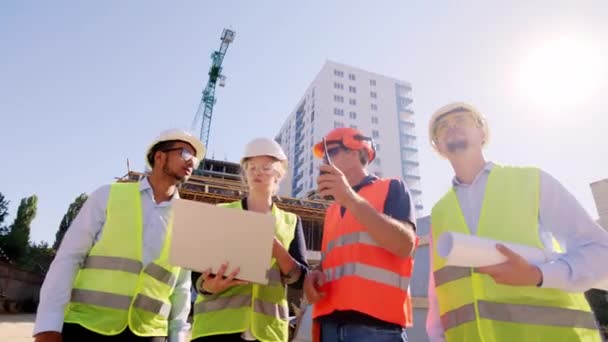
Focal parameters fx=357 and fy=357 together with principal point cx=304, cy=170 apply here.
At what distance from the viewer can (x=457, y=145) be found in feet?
7.38

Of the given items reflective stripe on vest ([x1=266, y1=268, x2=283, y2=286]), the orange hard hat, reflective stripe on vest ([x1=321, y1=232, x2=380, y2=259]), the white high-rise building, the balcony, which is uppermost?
the white high-rise building

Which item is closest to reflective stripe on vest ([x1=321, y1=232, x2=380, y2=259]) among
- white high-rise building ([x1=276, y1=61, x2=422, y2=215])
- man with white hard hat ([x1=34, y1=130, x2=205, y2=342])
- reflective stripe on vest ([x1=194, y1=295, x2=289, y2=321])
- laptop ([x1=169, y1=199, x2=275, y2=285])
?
laptop ([x1=169, y1=199, x2=275, y2=285])

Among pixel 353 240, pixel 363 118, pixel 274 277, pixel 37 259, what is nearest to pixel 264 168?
pixel 274 277

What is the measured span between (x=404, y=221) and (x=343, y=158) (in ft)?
2.01

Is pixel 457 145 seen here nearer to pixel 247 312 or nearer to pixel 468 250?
pixel 468 250

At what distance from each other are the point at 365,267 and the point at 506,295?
683 mm

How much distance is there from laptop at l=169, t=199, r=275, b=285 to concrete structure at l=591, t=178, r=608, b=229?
22170mm

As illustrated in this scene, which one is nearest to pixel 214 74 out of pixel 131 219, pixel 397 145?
pixel 397 145

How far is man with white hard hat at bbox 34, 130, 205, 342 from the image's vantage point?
79.4 inches

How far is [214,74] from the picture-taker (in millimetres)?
59750

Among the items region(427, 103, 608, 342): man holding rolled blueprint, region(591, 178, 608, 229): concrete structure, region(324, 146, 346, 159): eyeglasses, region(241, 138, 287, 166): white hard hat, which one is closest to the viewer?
region(427, 103, 608, 342): man holding rolled blueprint

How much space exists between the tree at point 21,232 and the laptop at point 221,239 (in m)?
37.7

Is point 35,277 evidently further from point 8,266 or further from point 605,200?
point 605,200

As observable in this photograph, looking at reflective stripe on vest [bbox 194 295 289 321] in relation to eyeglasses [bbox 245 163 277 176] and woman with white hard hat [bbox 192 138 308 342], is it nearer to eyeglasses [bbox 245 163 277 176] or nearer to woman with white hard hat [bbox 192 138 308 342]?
woman with white hard hat [bbox 192 138 308 342]
